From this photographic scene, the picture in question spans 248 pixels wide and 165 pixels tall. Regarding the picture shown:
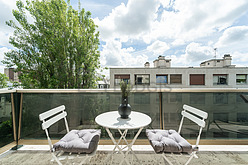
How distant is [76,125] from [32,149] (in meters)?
0.81

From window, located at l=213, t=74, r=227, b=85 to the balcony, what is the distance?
17.4 m

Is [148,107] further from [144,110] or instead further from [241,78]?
[241,78]

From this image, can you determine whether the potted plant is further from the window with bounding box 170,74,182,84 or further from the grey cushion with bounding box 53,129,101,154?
the window with bounding box 170,74,182,84

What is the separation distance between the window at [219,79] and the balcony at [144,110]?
17.4m

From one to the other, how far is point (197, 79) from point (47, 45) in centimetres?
1770

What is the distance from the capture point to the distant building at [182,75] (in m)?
14.4

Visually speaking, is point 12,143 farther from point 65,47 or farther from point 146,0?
point 146,0

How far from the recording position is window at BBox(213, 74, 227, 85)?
Result: 50.6 feet

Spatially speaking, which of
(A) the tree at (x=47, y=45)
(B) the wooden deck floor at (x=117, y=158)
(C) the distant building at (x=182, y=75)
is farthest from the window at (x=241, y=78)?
(A) the tree at (x=47, y=45)

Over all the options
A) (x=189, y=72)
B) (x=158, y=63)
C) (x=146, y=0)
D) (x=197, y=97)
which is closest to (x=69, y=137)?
(x=197, y=97)

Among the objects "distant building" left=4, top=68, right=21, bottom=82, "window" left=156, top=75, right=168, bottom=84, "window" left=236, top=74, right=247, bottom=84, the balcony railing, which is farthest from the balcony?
"window" left=236, top=74, right=247, bottom=84

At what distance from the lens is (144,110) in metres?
2.05

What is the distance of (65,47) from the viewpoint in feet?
15.4

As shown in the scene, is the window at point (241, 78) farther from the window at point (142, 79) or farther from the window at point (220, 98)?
the window at point (220, 98)
